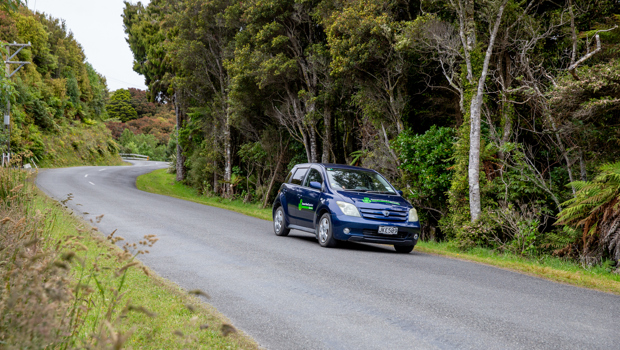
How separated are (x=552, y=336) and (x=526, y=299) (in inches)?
67.5

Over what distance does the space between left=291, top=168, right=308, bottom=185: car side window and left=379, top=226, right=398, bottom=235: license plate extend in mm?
3149

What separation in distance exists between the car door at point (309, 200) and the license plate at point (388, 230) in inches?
69.2

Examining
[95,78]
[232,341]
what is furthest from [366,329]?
[95,78]

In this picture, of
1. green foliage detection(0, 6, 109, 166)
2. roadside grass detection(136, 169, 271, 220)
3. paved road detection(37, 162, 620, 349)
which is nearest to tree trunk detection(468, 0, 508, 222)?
paved road detection(37, 162, 620, 349)

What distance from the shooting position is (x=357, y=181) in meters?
11.8

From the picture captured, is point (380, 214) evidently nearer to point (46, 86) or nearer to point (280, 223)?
point (280, 223)

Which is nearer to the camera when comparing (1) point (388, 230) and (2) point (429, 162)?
(1) point (388, 230)

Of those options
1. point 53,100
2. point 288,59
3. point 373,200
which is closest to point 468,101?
point 373,200

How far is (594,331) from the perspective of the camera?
5.05 m

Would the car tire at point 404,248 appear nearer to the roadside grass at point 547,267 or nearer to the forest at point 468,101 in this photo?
the roadside grass at point 547,267

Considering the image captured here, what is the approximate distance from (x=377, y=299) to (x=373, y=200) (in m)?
4.64

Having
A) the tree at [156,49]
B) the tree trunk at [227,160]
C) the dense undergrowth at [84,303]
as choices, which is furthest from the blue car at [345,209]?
the tree at [156,49]

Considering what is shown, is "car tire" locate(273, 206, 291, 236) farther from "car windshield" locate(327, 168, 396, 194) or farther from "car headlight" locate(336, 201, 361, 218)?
"car headlight" locate(336, 201, 361, 218)

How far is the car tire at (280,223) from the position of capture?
12.8m
